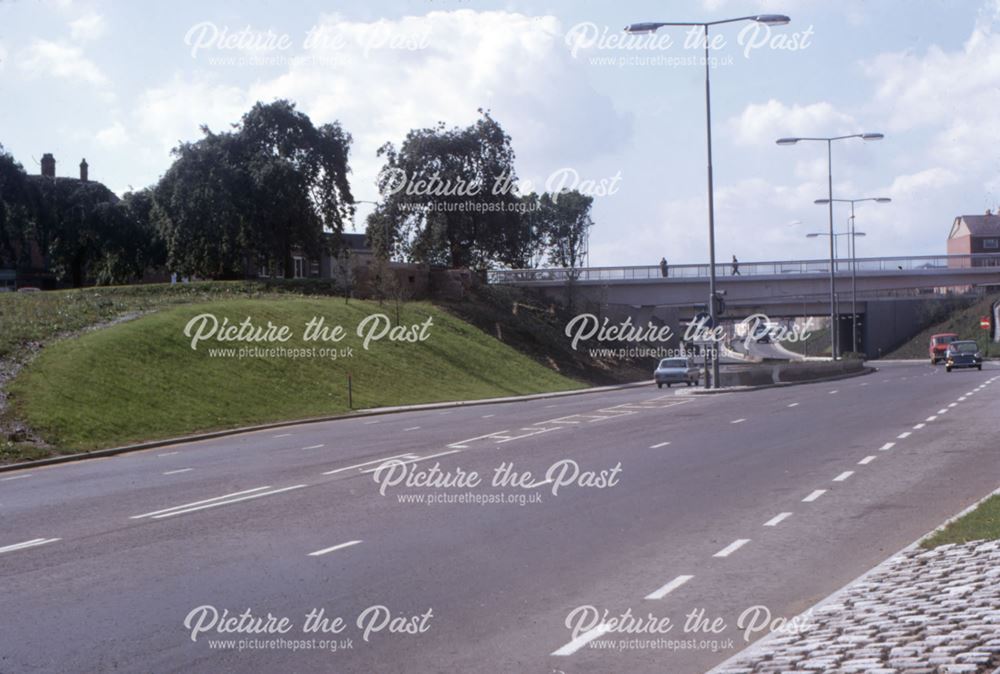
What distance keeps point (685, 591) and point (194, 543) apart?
18.6 feet

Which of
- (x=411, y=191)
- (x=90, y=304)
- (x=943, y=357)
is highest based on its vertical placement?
(x=411, y=191)

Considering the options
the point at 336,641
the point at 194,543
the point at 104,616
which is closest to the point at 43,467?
the point at 194,543

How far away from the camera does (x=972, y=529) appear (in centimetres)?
1059

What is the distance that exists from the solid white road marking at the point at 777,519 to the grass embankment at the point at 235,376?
18041 mm

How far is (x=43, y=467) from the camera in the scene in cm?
2281

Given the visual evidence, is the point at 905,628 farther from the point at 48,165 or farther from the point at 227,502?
the point at 48,165

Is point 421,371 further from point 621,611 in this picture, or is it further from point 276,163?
point 621,611

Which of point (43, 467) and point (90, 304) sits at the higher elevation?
point (90, 304)

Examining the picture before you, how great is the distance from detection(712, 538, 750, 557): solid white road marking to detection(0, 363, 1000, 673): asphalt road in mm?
64

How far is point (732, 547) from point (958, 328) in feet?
307

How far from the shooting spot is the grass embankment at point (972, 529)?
400 inches

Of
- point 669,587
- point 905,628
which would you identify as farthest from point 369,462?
point 905,628

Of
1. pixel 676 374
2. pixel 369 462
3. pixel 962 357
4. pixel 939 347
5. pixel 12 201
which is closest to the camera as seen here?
pixel 369 462

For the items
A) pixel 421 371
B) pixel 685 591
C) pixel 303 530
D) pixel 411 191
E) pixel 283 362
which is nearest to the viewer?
pixel 685 591
